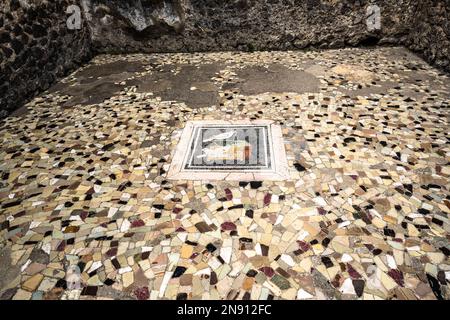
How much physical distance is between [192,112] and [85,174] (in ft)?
5.10

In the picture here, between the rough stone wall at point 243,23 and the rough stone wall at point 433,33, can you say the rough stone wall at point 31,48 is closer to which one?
the rough stone wall at point 243,23

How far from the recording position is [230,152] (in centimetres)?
291

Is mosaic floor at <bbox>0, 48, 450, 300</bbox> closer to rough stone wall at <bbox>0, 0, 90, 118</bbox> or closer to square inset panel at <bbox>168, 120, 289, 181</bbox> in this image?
square inset panel at <bbox>168, 120, 289, 181</bbox>

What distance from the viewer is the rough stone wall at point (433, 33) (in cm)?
438

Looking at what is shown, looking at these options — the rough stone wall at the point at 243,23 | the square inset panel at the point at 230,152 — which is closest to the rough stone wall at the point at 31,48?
the rough stone wall at the point at 243,23

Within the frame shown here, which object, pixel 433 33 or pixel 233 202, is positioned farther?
pixel 433 33

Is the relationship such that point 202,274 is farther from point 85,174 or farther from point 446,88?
point 446,88

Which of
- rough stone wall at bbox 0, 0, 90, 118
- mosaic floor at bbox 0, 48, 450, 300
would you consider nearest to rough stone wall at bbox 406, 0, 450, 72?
mosaic floor at bbox 0, 48, 450, 300

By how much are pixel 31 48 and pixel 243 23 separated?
3.67 m

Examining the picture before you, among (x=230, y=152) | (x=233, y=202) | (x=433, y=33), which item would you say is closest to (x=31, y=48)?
(x=230, y=152)

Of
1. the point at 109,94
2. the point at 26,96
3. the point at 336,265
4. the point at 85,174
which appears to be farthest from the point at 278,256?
the point at 26,96

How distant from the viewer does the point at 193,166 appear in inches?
109

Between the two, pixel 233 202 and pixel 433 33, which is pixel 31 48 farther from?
pixel 433 33

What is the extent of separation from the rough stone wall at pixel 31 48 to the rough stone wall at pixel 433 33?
6.29m
